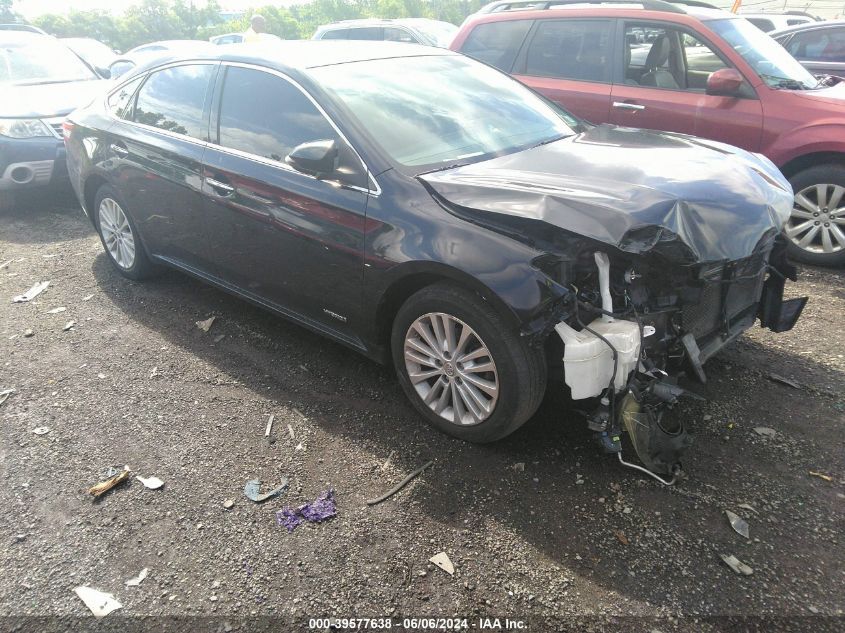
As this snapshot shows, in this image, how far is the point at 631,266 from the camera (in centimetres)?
268

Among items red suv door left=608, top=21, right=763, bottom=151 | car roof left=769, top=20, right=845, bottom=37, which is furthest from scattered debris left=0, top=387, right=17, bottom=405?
car roof left=769, top=20, right=845, bottom=37

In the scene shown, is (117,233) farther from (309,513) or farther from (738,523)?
(738,523)

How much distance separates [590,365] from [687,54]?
384 centimetres

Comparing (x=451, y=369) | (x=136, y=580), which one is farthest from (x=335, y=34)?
(x=136, y=580)

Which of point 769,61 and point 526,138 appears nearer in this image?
point 526,138

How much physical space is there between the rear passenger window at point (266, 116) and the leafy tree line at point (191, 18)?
1649 inches

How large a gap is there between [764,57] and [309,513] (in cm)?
A: 510

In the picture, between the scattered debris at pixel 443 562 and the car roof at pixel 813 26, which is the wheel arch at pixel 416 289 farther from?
the car roof at pixel 813 26

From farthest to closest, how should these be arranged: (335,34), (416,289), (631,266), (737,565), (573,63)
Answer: (335,34)
(573,63)
(416,289)
(631,266)
(737,565)

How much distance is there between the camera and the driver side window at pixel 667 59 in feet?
17.1

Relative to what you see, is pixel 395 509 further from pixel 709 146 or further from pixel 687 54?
pixel 687 54

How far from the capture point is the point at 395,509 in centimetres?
271

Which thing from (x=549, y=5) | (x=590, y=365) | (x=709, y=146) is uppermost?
(x=549, y=5)

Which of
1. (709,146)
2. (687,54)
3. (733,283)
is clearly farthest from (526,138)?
(687,54)
